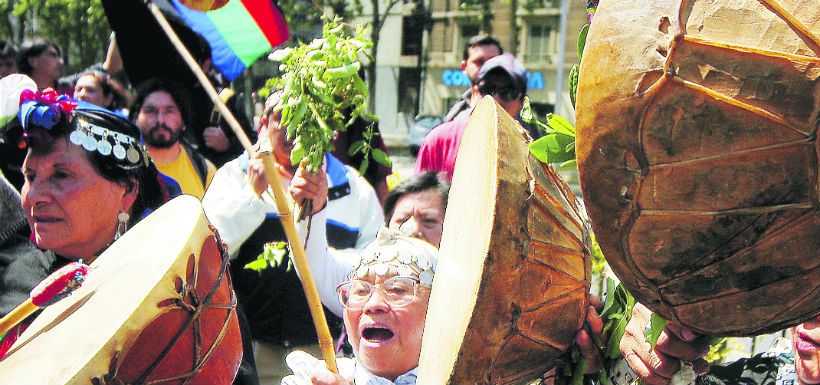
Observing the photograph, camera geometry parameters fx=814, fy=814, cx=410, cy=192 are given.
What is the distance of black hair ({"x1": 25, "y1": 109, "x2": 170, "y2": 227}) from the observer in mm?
2844

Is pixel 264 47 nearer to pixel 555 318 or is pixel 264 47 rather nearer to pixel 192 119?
pixel 192 119

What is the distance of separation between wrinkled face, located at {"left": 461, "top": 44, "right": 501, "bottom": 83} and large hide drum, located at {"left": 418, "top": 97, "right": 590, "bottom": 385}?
4259mm

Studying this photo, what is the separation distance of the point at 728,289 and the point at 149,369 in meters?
1.30

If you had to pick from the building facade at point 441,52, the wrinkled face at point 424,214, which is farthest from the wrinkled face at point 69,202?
the building facade at point 441,52

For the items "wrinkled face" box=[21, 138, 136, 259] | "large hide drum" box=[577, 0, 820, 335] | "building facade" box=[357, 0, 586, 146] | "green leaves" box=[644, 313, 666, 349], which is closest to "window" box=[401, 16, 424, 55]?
"building facade" box=[357, 0, 586, 146]

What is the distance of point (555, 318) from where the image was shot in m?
1.79

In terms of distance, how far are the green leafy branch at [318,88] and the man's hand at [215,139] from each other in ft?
9.64

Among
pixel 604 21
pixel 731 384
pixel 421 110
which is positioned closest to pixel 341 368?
pixel 731 384

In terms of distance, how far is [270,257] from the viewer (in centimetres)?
384

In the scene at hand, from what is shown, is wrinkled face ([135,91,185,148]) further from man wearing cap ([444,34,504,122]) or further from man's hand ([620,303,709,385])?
man's hand ([620,303,709,385])

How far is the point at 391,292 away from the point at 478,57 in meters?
3.83

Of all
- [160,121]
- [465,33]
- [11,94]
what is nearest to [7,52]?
[160,121]

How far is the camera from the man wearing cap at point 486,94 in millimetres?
4602

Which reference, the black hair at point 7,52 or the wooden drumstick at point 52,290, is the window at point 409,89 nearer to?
the black hair at point 7,52
